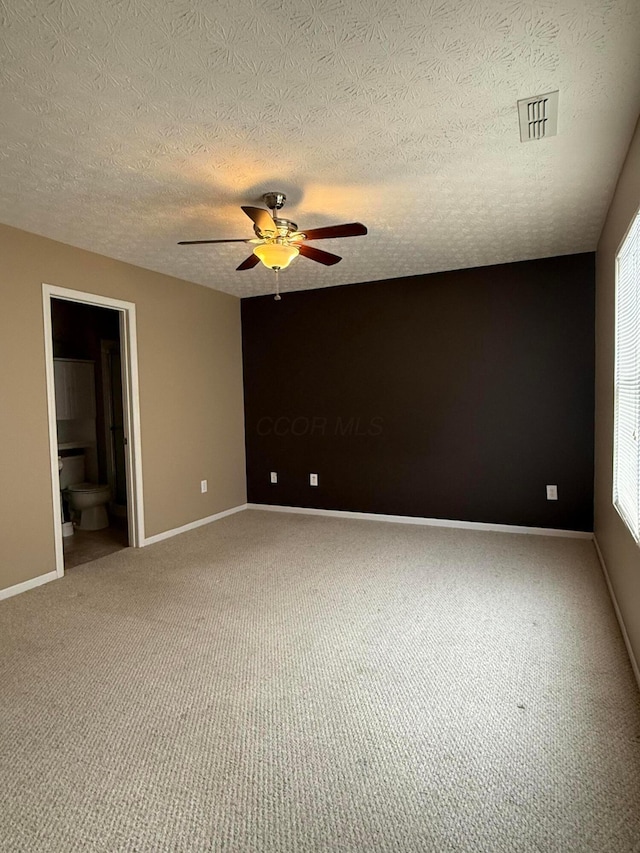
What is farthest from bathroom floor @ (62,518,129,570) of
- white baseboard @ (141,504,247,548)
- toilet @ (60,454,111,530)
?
white baseboard @ (141,504,247,548)

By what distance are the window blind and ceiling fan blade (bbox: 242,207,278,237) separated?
171cm

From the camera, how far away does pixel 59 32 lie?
150 centimetres

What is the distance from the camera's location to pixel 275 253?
9.18 feet

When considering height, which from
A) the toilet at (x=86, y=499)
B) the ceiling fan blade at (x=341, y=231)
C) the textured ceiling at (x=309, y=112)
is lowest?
the toilet at (x=86, y=499)

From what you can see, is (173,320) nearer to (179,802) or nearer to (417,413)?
(417,413)

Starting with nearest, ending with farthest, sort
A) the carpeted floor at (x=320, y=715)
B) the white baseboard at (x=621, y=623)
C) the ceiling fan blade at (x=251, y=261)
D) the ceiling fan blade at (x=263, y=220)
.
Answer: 1. the carpeted floor at (x=320, y=715)
2. the white baseboard at (x=621, y=623)
3. the ceiling fan blade at (x=263, y=220)
4. the ceiling fan blade at (x=251, y=261)

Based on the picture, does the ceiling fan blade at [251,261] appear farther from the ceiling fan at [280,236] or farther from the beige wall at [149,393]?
the beige wall at [149,393]

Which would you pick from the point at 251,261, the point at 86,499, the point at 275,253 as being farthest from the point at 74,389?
the point at 275,253

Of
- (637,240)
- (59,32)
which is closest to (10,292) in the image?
(59,32)

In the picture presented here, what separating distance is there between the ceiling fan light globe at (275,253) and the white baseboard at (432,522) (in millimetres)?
2920

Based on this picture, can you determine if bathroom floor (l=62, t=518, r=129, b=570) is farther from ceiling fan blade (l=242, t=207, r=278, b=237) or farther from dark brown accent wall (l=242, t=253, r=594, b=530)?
ceiling fan blade (l=242, t=207, r=278, b=237)

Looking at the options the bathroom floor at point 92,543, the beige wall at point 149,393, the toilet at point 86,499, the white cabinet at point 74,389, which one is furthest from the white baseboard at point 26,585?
the white cabinet at point 74,389

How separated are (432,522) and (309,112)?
12.2 ft

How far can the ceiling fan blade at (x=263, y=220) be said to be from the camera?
7.94 feet
